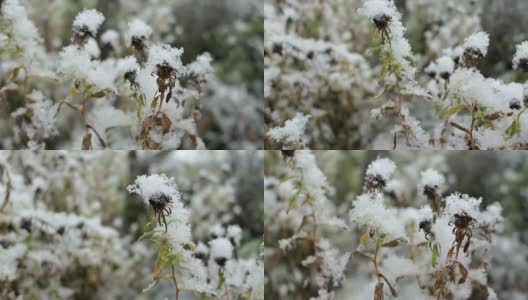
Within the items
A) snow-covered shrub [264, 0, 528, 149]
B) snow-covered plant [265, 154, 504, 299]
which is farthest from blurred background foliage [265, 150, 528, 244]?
snow-covered plant [265, 154, 504, 299]

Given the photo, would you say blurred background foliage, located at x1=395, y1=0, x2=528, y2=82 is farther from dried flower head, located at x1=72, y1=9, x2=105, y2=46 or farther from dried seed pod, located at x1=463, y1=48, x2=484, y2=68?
dried flower head, located at x1=72, y1=9, x2=105, y2=46

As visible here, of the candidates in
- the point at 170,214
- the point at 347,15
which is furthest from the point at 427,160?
the point at 170,214

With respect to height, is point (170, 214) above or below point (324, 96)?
below

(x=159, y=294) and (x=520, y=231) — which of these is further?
(x=520, y=231)

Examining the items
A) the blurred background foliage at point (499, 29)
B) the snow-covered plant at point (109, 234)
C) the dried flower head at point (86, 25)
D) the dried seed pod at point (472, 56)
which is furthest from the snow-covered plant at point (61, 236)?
the blurred background foliage at point (499, 29)

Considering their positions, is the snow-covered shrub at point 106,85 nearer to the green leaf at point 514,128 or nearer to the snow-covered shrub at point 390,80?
the snow-covered shrub at point 390,80

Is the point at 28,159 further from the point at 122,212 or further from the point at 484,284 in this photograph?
the point at 484,284

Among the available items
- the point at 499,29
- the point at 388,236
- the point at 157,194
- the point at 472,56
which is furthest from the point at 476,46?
the point at 499,29

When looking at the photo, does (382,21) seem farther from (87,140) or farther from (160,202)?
(87,140)
